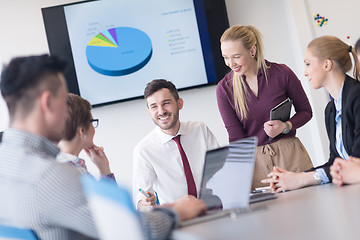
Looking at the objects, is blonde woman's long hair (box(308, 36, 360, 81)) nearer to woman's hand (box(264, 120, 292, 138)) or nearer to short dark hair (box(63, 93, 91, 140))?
woman's hand (box(264, 120, 292, 138))

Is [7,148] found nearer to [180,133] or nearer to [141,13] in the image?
[180,133]

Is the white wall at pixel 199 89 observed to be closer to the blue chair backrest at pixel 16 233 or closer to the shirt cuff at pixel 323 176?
the shirt cuff at pixel 323 176

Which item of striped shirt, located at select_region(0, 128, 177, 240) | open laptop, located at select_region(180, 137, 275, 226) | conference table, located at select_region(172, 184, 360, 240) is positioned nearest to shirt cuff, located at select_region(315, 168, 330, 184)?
conference table, located at select_region(172, 184, 360, 240)

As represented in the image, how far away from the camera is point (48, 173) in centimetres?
121

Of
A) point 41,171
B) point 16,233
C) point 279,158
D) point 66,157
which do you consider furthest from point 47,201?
point 279,158

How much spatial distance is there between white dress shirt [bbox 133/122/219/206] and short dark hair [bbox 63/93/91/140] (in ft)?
2.32

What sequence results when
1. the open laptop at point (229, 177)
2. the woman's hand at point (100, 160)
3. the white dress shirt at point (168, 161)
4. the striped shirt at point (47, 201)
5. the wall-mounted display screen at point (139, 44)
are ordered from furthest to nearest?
the wall-mounted display screen at point (139, 44), the white dress shirt at point (168, 161), the woman's hand at point (100, 160), the open laptop at point (229, 177), the striped shirt at point (47, 201)

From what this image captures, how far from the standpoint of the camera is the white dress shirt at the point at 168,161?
109 inches

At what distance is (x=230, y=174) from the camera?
1.63 m

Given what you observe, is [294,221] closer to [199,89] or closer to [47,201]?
[47,201]


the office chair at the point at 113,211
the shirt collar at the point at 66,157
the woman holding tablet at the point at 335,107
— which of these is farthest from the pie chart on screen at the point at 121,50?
the office chair at the point at 113,211

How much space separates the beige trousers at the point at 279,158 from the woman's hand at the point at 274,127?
0.28ft

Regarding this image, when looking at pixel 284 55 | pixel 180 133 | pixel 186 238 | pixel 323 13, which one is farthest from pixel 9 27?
pixel 186 238

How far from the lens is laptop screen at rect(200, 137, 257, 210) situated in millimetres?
1530
